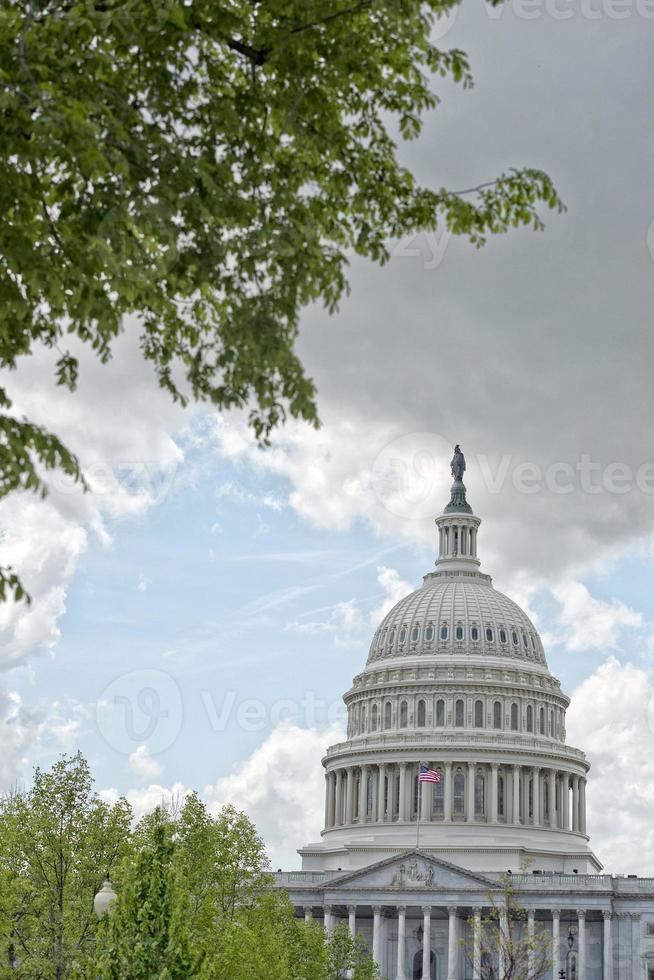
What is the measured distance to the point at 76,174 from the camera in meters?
17.0

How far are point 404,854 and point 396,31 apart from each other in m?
111

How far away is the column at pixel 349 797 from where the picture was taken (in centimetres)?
14512

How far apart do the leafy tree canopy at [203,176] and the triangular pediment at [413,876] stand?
108 metres

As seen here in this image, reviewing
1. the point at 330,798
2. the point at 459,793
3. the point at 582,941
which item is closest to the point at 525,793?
the point at 459,793

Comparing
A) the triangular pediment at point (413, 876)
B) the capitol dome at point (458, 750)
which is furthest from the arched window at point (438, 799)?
the triangular pediment at point (413, 876)

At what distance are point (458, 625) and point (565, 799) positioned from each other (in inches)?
→ 805

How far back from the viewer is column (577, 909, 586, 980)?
382 ft

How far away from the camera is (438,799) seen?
140 meters

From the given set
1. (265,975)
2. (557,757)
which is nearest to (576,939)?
(557,757)

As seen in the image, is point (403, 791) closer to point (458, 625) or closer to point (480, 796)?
point (480, 796)

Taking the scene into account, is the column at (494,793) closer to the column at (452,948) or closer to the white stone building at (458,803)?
the white stone building at (458,803)

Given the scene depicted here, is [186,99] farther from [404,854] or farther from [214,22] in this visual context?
[404,854]

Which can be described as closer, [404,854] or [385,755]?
[404,854]

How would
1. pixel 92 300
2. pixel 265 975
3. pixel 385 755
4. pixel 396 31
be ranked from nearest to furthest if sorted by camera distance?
pixel 92 300
pixel 396 31
pixel 265 975
pixel 385 755
